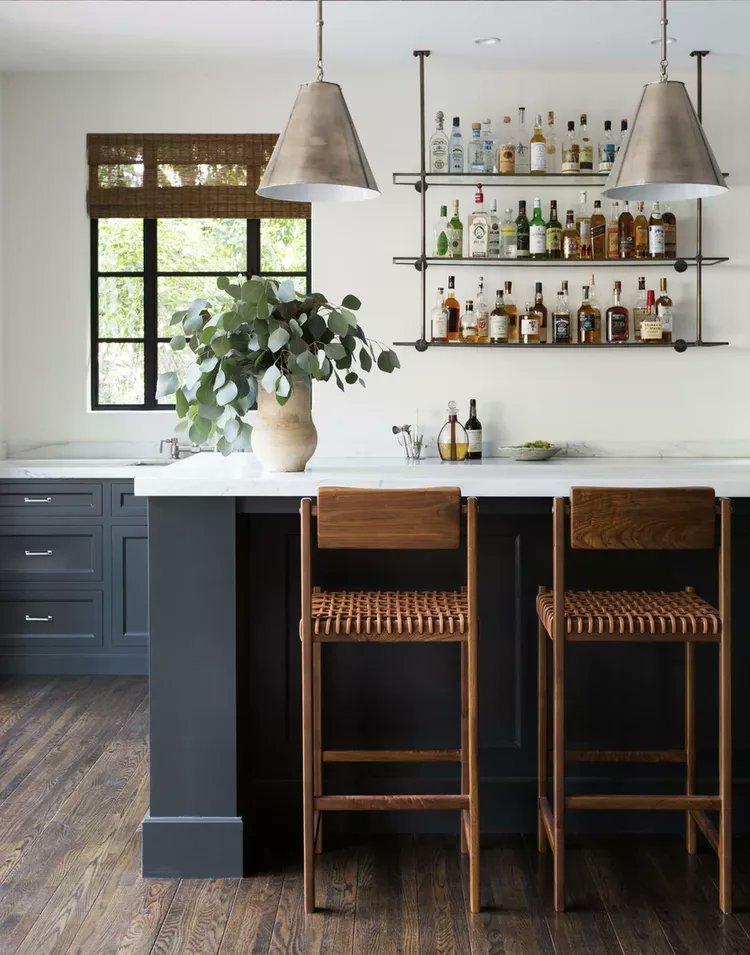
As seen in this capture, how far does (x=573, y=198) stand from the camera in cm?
463

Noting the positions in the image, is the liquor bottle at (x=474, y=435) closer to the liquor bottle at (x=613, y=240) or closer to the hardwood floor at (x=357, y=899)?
the liquor bottle at (x=613, y=240)

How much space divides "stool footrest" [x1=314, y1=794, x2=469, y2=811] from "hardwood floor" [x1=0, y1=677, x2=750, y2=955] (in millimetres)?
261

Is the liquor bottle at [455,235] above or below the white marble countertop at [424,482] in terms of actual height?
above

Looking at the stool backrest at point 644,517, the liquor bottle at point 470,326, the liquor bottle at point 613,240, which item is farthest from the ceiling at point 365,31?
the stool backrest at point 644,517

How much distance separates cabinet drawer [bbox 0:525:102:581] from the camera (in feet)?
15.5

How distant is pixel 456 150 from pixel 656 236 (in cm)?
95

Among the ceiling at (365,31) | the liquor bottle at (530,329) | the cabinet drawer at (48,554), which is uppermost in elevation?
the ceiling at (365,31)

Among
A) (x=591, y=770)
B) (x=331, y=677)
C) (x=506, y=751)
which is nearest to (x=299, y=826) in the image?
(x=331, y=677)

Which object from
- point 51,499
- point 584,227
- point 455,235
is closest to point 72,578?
point 51,499

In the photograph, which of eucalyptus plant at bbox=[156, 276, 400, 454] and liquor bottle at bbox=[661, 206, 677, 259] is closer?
eucalyptus plant at bbox=[156, 276, 400, 454]

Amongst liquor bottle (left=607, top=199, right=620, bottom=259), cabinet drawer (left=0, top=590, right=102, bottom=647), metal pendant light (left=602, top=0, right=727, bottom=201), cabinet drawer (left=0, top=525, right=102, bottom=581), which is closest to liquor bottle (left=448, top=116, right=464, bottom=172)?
liquor bottle (left=607, top=199, right=620, bottom=259)

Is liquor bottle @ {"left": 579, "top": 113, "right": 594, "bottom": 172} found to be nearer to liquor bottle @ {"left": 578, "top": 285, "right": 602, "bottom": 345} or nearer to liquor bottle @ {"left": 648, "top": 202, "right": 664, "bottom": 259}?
liquor bottle @ {"left": 648, "top": 202, "right": 664, "bottom": 259}

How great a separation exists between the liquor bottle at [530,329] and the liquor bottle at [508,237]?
27 cm

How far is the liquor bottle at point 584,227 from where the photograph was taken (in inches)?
179
